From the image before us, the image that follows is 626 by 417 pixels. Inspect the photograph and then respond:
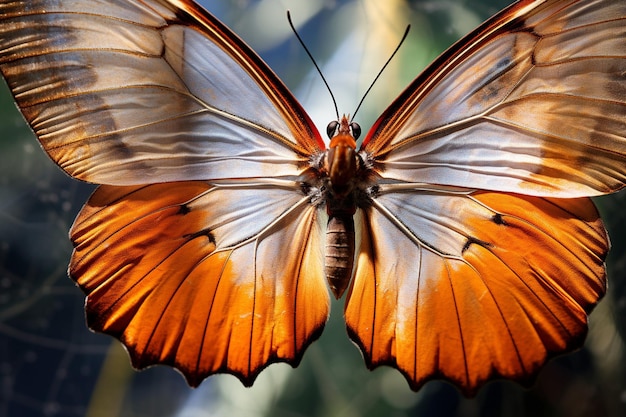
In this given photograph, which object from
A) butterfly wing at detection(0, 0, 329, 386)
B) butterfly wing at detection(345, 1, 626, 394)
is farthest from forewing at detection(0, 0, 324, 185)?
butterfly wing at detection(345, 1, 626, 394)

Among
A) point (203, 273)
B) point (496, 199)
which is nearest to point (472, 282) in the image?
point (496, 199)

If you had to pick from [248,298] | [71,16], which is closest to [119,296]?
[248,298]

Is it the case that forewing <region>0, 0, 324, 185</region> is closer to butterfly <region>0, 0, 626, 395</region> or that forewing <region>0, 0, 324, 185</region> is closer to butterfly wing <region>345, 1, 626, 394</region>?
butterfly <region>0, 0, 626, 395</region>

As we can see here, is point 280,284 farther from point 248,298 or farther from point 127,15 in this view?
point 127,15

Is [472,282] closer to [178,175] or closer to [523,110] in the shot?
[523,110]

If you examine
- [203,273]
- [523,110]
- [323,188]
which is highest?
[523,110]

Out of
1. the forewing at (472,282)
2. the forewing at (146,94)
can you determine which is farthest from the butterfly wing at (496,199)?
the forewing at (146,94)
